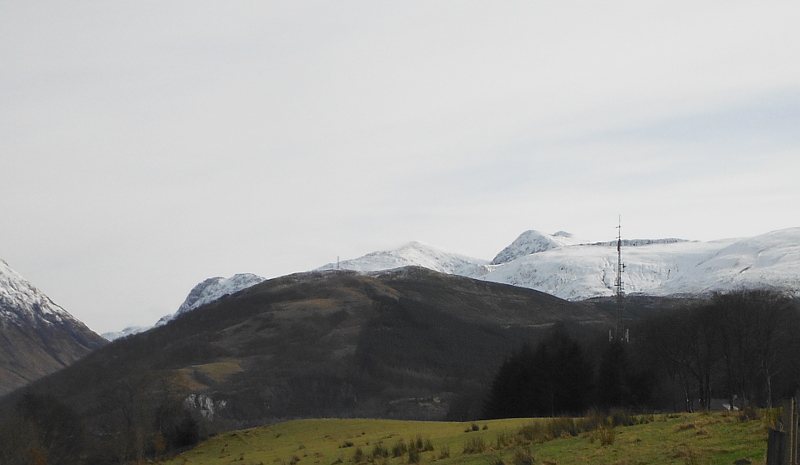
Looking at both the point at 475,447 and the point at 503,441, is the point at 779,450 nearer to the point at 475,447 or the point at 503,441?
the point at 503,441

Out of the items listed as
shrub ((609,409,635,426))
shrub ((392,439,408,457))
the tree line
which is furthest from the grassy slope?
the tree line

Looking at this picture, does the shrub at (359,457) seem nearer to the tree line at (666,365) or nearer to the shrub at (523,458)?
the shrub at (523,458)

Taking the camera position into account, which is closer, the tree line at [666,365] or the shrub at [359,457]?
the shrub at [359,457]

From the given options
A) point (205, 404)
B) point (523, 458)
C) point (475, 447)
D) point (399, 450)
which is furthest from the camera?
point (205, 404)

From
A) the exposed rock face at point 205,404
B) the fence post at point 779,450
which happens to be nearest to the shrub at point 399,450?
the fence post at point 779,450

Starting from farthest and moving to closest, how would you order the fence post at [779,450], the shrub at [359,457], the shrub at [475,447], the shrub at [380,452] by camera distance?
the shrub at [359,457], the shrub at [380,452], the shrub at [475,447], the fence post at [779,450]

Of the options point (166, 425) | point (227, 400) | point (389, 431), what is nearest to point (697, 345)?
point (389, 431)

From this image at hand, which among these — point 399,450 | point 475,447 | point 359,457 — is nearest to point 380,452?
point 359,457

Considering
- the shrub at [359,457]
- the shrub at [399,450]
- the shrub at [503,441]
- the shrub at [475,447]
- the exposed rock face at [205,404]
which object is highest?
the shrub at [503,441]

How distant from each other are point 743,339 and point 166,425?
180 ft

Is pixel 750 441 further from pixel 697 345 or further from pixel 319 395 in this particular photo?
pixel 319 395

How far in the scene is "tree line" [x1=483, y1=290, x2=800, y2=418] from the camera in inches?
2699

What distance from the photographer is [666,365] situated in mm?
73438

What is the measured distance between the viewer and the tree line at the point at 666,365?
68562 millimetres
